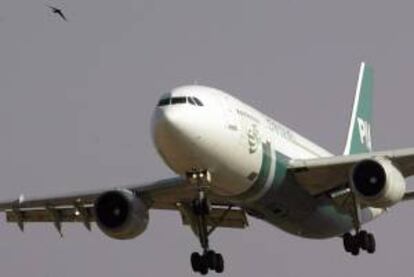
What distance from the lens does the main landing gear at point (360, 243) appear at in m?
44.6

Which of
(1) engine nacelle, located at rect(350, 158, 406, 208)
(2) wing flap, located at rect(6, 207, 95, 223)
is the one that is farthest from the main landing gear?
(2) wing flap, located at rect(6, 207, 95, 223)

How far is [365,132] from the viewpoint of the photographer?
57469mm

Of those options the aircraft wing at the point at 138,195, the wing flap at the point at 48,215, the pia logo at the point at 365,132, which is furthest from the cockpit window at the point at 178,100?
the pia logo at the point at 365,132

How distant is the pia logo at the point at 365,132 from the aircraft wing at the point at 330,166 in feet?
45.4

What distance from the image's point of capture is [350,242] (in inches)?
1770

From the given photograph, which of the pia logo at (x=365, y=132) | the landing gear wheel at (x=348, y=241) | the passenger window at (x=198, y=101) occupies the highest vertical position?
the passenger window at (x=198, y=101)

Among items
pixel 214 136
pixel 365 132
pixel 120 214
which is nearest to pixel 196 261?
pixel 120 214

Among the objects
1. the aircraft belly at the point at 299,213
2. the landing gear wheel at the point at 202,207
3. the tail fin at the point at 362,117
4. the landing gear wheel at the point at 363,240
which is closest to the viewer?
the landing gear wheel at the point at 202,207

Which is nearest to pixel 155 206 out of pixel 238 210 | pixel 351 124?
pixel 238 210

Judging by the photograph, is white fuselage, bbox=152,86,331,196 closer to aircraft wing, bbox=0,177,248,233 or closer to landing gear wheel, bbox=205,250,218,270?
aircraft wing, bbox=0,177,248,233

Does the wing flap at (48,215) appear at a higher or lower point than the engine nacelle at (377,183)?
lower

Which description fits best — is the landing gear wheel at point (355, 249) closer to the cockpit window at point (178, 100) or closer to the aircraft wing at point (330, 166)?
the aircraft wing at point (330, 166)

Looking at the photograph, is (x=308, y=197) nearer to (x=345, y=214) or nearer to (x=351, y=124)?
(x=345, y=214)

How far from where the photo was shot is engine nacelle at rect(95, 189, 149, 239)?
43.2m
